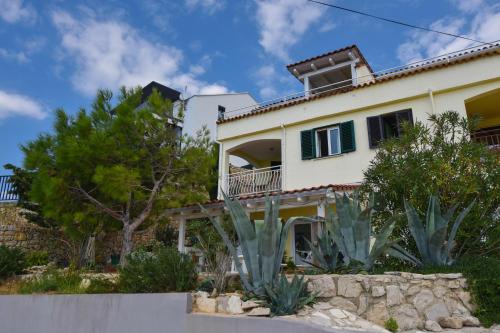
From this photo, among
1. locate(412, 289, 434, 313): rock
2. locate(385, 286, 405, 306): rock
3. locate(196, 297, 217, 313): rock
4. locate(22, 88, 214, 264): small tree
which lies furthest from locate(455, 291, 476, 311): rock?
locate(22, 88, 214, 264): small tree

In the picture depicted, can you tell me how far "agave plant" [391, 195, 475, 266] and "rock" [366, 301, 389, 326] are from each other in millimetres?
1364

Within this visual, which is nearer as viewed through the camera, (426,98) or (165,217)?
(426,98)

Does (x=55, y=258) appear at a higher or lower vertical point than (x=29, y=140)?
lower

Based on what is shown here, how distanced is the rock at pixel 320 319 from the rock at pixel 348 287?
0.57m

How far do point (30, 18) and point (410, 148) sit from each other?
9114 mm

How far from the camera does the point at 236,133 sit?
16.0 metres

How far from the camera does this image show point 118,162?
11695 millimetres

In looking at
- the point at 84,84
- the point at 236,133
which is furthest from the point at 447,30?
the point at 84,84

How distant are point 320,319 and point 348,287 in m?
0.87

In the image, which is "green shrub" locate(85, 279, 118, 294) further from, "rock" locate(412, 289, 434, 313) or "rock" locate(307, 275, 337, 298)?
"rock" locate(412, 289, 434, 313)

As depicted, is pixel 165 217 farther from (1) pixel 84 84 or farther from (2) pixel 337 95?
(2) pixel 337 95

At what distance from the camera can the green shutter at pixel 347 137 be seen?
13.2m

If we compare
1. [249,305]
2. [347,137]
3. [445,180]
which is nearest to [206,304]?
[249,305]

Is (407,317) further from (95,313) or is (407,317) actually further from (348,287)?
(95,313)
